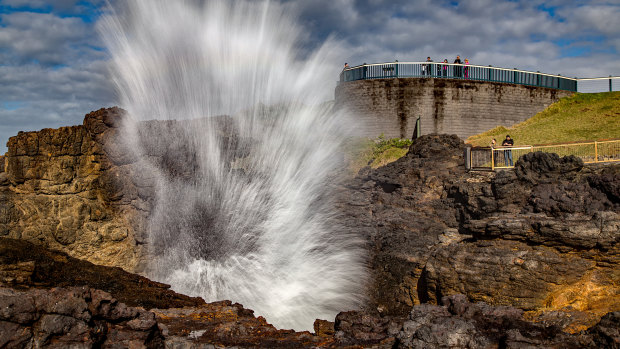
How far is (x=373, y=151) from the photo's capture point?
26.1m

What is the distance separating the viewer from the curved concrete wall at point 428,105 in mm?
27812

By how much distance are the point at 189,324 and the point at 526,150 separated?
15.3 metres

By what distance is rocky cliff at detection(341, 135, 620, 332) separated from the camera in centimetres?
1126

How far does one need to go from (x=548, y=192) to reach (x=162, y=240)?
1323 cm

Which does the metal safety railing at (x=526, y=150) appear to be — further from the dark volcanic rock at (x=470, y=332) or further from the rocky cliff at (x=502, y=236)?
the dark volcanic rock at (x=470, y=332)

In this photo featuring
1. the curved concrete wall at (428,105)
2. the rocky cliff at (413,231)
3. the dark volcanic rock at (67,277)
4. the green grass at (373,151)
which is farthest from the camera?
the curved concrete wall at (428,105)

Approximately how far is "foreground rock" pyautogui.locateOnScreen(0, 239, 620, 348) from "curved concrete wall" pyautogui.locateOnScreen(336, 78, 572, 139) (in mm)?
18569

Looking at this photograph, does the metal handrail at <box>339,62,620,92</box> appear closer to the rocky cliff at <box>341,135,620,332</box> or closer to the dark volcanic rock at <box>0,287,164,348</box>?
the rocky cliff at <box>341,135,620,332</box>

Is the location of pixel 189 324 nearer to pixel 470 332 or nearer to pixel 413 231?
pixel 470 332

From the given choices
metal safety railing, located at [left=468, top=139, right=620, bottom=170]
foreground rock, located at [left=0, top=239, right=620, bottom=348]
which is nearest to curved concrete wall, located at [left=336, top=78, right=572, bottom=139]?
metal safety railing, located at [left=468, top=139, right=620, bottom=170]

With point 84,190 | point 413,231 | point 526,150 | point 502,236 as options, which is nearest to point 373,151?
point 526,150

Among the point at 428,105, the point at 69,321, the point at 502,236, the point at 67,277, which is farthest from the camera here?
the point at 428,105

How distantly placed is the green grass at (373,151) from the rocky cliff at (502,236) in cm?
490

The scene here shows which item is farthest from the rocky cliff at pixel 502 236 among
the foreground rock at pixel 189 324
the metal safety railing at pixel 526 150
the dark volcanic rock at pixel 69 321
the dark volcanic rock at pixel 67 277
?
the dark volcanic rock at pixel 69 321
